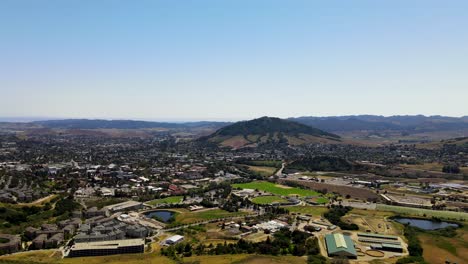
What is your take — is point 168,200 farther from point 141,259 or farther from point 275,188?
point 141,259

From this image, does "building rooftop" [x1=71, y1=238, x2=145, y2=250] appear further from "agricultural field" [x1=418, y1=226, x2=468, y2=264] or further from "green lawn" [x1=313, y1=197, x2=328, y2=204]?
"green lawn" [x1=313, y1=197, x2=328, y2=204]

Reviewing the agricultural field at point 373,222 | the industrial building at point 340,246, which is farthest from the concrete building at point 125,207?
the agricultural field at point 373,222

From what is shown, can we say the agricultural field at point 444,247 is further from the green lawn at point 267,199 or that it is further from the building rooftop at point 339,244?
the green lawn at point 267,199

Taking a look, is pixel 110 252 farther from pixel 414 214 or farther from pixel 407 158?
pixel 407 158

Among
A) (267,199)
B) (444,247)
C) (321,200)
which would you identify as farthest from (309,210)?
(444,247)

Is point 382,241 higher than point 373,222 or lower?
higher
